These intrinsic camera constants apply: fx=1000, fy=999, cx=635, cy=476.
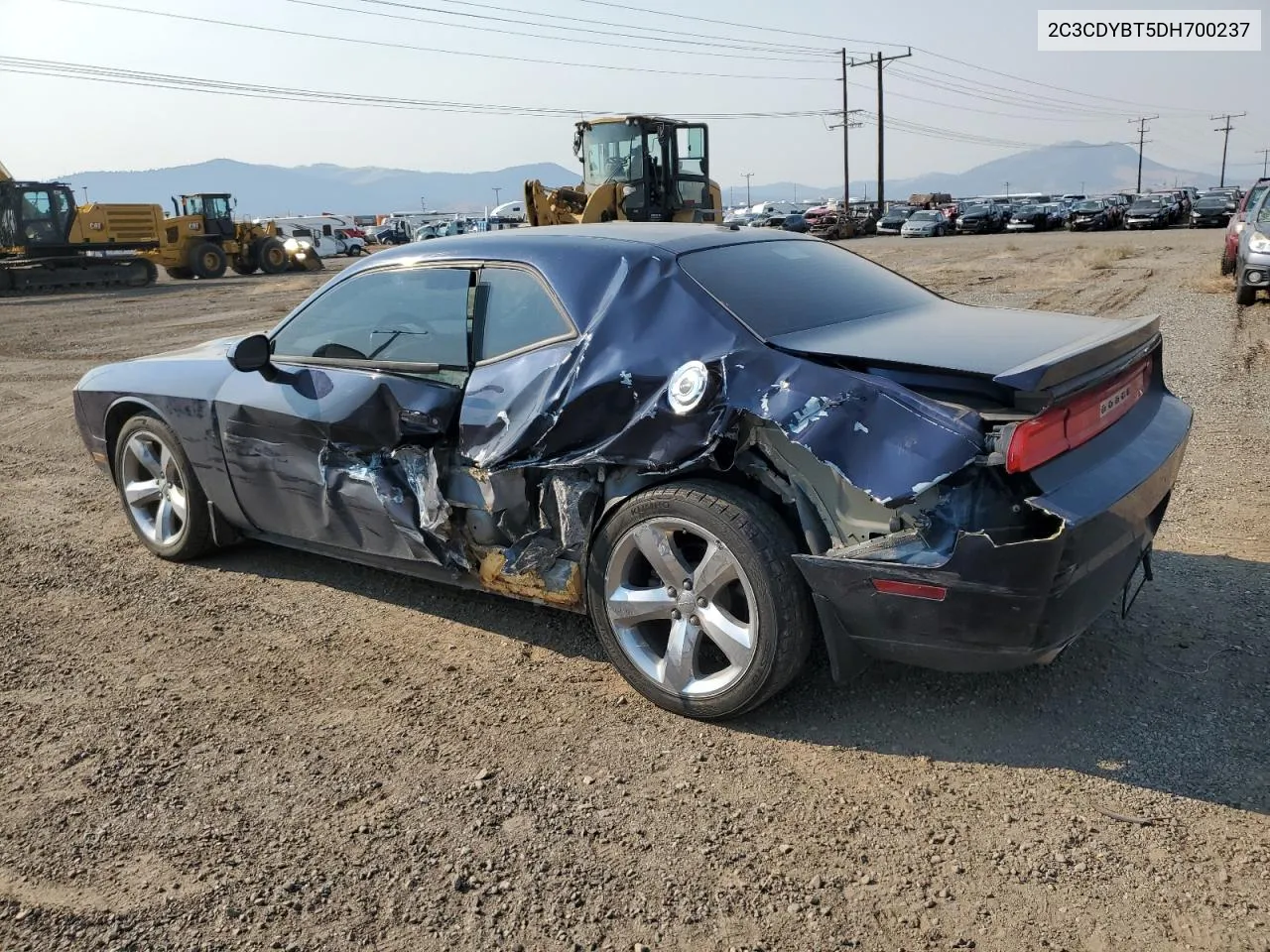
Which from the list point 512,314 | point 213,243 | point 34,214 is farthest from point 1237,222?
point 213,243

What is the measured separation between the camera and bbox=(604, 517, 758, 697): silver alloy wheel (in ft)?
10.4

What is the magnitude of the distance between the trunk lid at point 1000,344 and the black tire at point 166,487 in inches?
123

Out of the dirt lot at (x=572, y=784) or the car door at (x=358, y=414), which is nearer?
Result: the dirt lot at (x=572, y=784)

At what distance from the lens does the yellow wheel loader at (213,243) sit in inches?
1247

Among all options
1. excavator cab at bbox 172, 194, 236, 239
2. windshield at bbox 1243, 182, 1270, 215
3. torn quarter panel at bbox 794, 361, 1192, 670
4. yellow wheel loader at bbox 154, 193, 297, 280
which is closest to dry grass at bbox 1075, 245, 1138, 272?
windshield at bbox 1243, 182, 1270, 215

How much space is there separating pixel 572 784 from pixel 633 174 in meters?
18.7

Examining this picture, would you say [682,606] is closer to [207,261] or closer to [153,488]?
[153,488]

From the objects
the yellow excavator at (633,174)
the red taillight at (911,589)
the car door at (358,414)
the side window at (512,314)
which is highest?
the yellow excavator at (633,174)

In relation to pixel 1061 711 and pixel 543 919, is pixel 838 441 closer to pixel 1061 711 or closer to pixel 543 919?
pixel 1061 711

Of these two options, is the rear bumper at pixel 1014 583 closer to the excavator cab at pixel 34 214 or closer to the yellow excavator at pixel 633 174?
the yellow excavator at pixel 633 174

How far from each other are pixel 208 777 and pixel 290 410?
1.62 m

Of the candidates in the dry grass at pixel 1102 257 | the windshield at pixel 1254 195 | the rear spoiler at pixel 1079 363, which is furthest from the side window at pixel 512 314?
the dry grass at pixel 1102 257

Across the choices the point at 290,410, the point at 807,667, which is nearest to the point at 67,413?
the point at 290,410

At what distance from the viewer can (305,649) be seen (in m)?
4.05
